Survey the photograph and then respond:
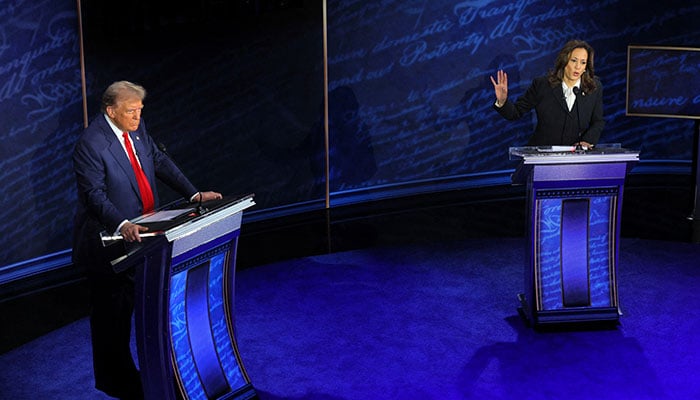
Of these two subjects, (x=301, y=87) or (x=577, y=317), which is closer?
(x=577, y=317)

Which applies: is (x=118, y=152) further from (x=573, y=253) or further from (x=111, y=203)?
(x=573, y=253)

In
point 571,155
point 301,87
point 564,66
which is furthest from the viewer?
point 301,87

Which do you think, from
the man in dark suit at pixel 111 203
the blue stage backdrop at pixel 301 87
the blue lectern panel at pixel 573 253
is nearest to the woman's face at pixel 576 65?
the blue lectern panel at pixel 573 253

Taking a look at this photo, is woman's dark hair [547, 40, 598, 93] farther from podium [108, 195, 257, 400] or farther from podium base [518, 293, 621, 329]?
podium [108, 195, 257, 400]

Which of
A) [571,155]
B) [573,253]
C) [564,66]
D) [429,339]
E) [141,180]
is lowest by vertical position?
[429,339]

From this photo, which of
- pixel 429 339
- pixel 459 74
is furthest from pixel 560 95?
pixel 459 74

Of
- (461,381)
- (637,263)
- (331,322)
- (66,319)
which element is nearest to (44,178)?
(66,319)

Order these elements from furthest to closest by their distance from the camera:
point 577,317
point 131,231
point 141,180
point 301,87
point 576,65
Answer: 1. point 301,87
2. point 576,65
3. point 577,317
4. point 141,180
5. point 131,231

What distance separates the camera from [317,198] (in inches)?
303

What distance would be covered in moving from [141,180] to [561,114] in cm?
257

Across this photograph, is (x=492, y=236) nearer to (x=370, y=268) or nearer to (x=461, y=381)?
(x=370, y=268)

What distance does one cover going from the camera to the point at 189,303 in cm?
338

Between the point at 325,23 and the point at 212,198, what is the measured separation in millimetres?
4082

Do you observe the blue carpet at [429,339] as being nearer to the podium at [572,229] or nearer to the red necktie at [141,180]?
the podium at [572,229]
